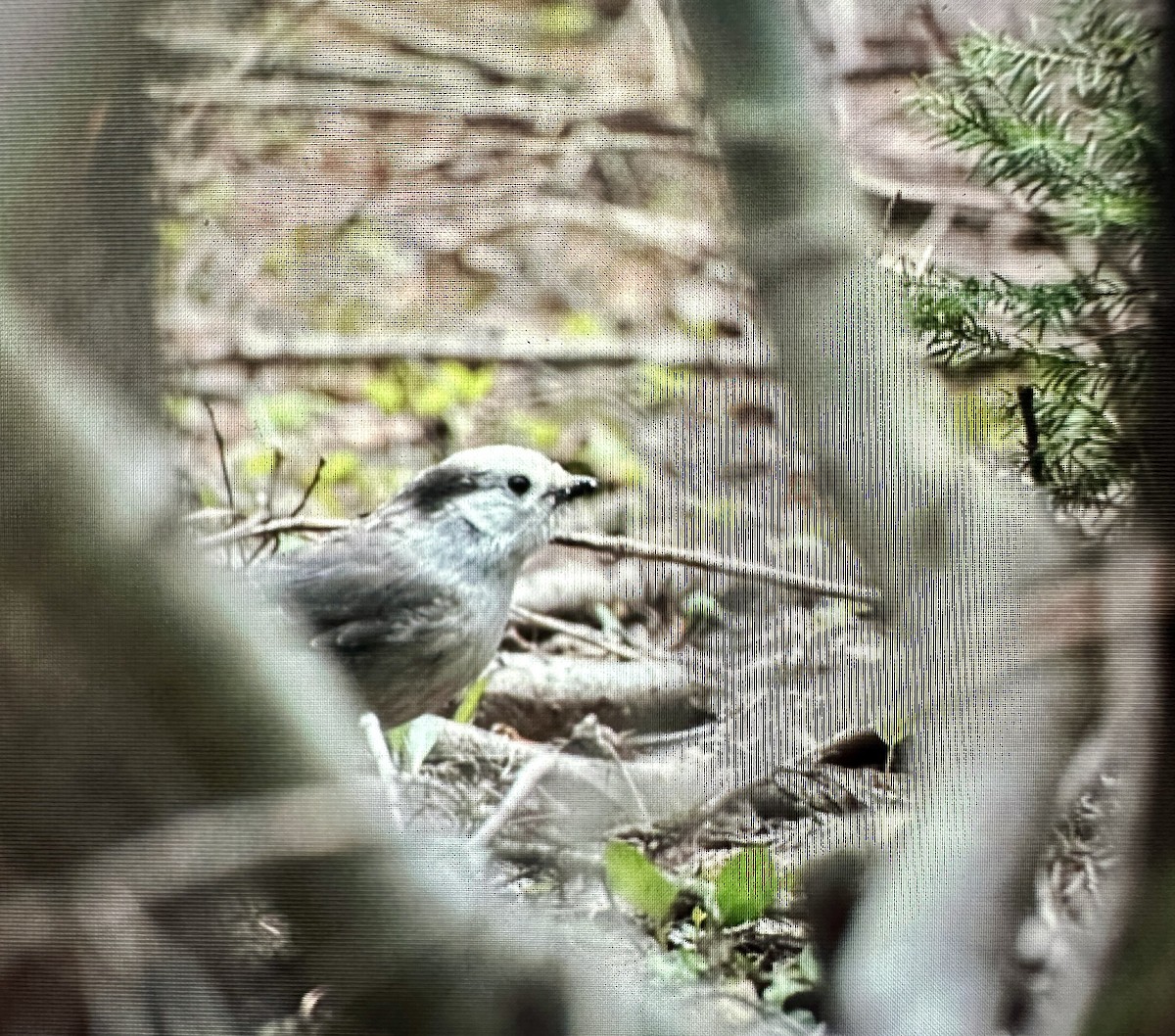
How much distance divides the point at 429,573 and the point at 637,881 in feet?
0.75

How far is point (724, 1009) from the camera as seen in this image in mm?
664

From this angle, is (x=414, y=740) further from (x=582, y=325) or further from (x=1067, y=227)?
(x=1067, y=227)

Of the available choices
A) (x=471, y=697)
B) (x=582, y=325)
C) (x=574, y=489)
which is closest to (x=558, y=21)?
(x=582, y=325)

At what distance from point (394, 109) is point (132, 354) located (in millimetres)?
223

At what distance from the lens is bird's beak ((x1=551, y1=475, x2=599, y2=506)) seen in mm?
670

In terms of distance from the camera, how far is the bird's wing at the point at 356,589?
67 centimetres

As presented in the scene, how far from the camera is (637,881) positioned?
668mm

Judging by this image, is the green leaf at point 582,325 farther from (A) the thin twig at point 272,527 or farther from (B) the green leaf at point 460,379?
(A) the thin twig at point 272,527

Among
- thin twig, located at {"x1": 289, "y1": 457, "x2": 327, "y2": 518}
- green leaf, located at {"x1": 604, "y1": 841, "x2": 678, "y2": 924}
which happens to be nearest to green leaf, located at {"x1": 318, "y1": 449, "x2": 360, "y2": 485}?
thin twig, located at {"x1": 289, "y1": 457, "x2": 327, "y2": 518}

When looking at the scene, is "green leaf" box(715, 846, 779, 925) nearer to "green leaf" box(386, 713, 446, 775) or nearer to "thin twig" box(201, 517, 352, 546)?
"green leaf" box(386, 713, 446, 775)

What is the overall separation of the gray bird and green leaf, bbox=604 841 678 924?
14 cm

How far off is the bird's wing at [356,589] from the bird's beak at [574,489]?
3.6 inches

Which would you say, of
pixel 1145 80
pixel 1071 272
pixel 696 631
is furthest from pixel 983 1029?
pixel 1145 80

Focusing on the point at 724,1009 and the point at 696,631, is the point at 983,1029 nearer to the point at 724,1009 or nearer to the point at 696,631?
the point at 724,1009
